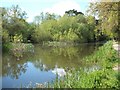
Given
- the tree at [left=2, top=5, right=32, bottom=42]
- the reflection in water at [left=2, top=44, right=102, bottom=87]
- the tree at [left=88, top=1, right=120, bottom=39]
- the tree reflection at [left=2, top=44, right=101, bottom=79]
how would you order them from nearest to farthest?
1. the tree at [left=88, top=1, right=120, bottom=39]
2. the reflection in water at [left=2, top=44, right=102, bottom=87]
3. the tree reflection at [left=2, top=44, right=101, bottom=79]
4. the tree at [left=2, top=5, right=32, bottom=42]

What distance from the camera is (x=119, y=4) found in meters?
6.94

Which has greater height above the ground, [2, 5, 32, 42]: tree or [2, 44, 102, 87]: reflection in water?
[2, 5, 32, 42]: tree

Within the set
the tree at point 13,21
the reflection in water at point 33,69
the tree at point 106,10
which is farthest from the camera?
the tree at point 13,21

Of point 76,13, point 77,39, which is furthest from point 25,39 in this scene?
point 76,13

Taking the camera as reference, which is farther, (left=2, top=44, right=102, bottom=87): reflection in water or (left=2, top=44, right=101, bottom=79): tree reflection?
(left=2, top=44, right=101, bottom=79): tree reflection

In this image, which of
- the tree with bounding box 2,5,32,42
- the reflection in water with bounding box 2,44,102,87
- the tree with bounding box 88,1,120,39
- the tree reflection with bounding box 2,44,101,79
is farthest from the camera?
the tree with bounding box 2,5,32,42

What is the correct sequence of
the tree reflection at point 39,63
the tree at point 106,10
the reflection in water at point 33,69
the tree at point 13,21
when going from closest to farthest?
the tree at point 106,10 → the reflection in water at point 33,69 → the tree reflection at point 39,63 → the tree at point 13,21

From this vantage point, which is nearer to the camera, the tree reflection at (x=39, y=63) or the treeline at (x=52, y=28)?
the tree reflection at (x=39, y=63)

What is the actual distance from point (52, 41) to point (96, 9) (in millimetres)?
31630

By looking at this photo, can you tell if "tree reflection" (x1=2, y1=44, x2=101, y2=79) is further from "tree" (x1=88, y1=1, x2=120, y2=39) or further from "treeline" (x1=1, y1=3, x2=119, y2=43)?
"treeline" (x1=1, y1=3, x2=119, y2=43)

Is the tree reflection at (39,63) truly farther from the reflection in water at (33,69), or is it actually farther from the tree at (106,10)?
the tree at (106,10)

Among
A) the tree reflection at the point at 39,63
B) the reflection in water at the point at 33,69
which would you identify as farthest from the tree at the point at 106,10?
the tree reflection at the point at 39,63

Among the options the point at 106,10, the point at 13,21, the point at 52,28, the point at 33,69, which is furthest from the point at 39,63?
the point at 52,28

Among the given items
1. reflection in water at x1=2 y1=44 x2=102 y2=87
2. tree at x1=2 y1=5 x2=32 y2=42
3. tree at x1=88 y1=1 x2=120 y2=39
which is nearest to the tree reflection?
reflection in water at x1=2 y1=44 x2=102 y2=87
